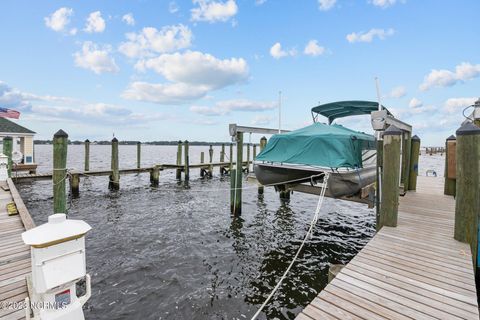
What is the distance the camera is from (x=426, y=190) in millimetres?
9000

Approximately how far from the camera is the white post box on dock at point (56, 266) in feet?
7.16

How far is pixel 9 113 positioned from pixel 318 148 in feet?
73.3

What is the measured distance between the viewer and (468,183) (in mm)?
4125

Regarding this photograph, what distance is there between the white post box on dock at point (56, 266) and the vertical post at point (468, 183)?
5548mm

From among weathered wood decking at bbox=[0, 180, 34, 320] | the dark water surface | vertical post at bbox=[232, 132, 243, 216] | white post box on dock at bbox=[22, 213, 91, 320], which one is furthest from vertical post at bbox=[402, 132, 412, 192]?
weathered wood decking at bbox=[0, 180, 34, 320]

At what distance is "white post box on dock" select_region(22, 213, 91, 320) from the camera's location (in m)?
2.18

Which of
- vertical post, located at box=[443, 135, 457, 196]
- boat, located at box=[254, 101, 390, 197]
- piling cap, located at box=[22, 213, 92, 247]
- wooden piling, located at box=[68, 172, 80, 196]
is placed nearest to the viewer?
piling cap, located at box=[22, 213, 92, 247]

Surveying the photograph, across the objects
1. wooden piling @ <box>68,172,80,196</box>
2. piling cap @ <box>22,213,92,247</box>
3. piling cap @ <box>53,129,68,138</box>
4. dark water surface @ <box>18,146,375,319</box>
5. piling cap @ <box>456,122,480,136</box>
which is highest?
piling cap @ <box>456,122,480,136</box>

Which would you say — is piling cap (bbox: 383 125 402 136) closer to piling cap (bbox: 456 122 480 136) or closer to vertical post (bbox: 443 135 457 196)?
piling cap (bbox: 456 122 480 136)

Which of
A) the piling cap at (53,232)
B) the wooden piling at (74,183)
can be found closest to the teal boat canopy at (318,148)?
the piling cap at (53,232)

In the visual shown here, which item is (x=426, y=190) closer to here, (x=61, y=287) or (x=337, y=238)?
(x=337, y=238)

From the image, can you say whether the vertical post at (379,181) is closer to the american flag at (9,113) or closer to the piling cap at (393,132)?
the piling cap at (393,132)

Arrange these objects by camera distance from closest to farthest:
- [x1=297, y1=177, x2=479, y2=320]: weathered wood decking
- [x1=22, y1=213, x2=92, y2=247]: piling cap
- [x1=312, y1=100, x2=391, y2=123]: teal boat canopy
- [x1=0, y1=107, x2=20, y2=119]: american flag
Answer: [x1=22, y1=213, x2=92, y2=247]: piling cap
[x1=297, y1=177, x2=479, y2=320]: weathered wood decking
[x1=312, y1=100, x2=391, y2=123]: teal boat canopy
[x1=0, y1=107, x2=20, y2=119]: american flag

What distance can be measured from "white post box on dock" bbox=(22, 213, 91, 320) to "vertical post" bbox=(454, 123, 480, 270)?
18.2 ft
